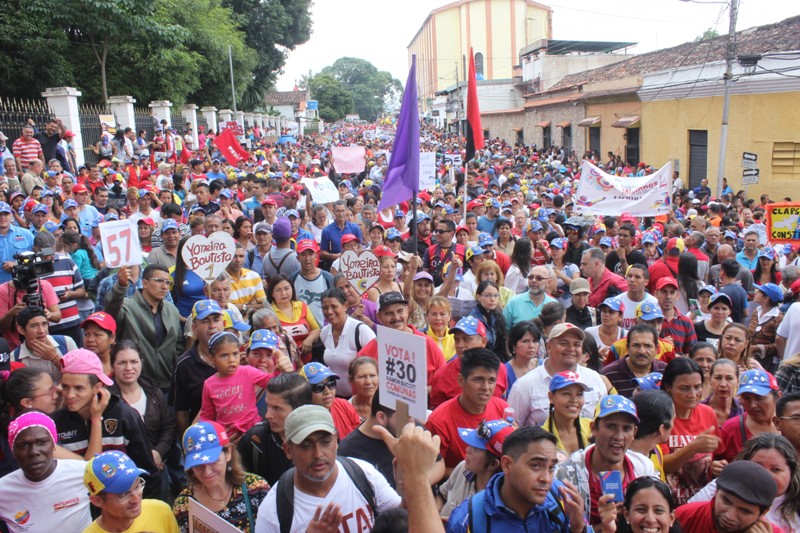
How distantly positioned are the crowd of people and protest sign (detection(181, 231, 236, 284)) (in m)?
0.09

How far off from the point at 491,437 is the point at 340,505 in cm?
84

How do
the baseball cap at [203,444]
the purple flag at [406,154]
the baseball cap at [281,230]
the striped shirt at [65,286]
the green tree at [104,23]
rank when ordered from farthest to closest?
the green tree at [104,23], the baseball cap at [281,230], the purple flag at [406,154], the striped shirt at [65,286], the baseball cap at [203,444]

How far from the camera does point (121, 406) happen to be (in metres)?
4.21

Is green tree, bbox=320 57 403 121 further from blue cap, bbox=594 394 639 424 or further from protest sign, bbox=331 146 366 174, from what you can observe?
blue cap, bbox=594 394 639 424

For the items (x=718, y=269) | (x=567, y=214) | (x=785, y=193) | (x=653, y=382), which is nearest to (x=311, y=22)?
(x=785, y=193)

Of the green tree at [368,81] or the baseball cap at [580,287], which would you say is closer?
the baseball cap at [580,287]

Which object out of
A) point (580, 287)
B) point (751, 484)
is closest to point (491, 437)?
point (751, 484)

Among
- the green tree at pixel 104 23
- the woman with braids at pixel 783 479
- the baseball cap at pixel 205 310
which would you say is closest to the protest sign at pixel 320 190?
the baseball cap at pixel 205 310

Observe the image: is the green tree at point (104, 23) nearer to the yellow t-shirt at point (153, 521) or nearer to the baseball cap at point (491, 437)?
the yellow t-shirt at point (153, 521)

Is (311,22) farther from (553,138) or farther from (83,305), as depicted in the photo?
(83,305)

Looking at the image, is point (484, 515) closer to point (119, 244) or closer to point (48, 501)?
point (48, 501)

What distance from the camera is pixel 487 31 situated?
301 feet

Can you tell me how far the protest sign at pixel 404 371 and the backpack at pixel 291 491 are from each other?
0.35m

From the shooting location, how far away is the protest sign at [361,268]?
267 inches
